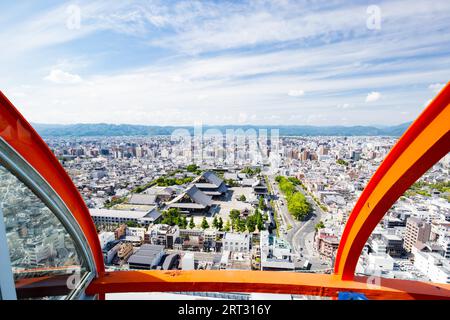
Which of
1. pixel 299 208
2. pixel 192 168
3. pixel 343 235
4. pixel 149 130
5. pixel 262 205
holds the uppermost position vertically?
pixel 149 130

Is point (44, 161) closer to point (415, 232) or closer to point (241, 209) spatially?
point (415, 232)

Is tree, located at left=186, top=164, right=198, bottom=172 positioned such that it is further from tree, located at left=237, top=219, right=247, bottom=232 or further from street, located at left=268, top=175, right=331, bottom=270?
street, located at left=268, top=175, right=331, bottom=270

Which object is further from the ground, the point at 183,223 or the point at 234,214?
the point at 234,214

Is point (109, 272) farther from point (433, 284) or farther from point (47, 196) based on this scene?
point (433, 284)

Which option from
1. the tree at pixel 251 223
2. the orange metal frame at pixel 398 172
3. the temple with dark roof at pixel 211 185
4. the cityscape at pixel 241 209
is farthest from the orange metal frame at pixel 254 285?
the temple with dark roof at pixel 211 185

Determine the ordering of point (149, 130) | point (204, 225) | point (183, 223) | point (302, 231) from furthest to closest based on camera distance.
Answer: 1. point (183, 223)
2. point (204, 225)
3. point (302, 231)
4. point (149, 130)

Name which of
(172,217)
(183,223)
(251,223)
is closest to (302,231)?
(251,223)

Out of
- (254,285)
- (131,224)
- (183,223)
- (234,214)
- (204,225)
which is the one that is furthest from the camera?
(234,214)
